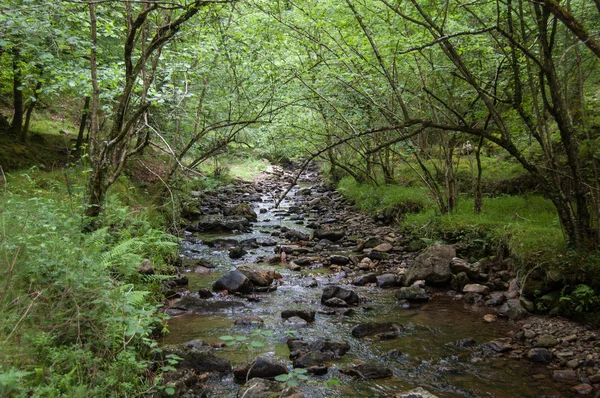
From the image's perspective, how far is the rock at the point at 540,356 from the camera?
5827mm

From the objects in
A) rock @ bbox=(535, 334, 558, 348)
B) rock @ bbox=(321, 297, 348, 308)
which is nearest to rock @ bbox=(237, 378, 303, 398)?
rock @ bbox=(321, 297, 348, 308)

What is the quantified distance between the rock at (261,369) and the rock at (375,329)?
179 centimetres

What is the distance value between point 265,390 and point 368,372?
1.54 meters

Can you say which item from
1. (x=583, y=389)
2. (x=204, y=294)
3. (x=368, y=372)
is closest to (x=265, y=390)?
(x=368, y=372)

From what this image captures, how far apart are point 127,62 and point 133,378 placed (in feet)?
17.2

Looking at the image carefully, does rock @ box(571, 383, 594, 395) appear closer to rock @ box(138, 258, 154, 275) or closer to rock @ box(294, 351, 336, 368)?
rock @ box(294, 351, 336, 368)

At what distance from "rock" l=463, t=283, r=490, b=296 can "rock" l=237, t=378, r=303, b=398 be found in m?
5.10

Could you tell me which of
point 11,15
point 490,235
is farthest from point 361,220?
point 11,15

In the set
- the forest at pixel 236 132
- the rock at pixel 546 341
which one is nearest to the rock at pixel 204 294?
the forest at pixel 236 132

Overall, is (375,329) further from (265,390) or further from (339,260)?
(339,260)

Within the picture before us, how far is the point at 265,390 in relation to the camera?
483 centimetres

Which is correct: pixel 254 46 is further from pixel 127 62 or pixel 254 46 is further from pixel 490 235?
pixel 490 235

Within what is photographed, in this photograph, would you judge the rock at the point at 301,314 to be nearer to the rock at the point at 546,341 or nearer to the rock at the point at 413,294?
the rock at the point at 413,294

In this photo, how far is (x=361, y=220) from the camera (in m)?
16.4
